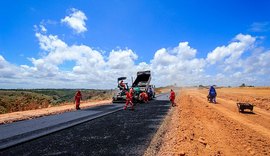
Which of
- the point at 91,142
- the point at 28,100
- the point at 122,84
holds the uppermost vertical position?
the point at 122,84

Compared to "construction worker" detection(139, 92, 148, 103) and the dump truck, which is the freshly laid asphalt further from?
the dump truck

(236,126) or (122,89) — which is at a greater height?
(122,89)

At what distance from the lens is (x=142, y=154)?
306 inches

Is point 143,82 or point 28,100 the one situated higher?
point 143,82

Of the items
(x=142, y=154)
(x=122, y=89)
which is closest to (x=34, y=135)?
(x=142, y=154)

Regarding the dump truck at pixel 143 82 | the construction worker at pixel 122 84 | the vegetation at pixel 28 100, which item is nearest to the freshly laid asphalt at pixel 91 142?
the vegetation at pixel 28 100

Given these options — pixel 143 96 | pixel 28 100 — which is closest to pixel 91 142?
pixel 143 96

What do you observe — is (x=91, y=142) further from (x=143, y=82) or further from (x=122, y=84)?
(x=143, y=82)

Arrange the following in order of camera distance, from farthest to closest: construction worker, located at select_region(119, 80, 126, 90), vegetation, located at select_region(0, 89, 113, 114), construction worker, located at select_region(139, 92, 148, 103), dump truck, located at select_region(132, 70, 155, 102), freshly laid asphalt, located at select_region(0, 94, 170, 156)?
dump truck, located at select_region(132, 70, 155, 102) → construction worker, located at select_region(139, 92, 148, 103) → construction worker, located at select_region(119, 80, 126, 90) → vegetation, located at select_region(0, 89, 113, 114) → freshly laid asphalt, located at select_region(0, 94, 170, 156)

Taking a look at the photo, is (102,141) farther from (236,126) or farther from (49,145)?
(236,126)

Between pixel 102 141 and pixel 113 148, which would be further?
pixel 102 141

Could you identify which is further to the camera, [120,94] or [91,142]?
[120,94]

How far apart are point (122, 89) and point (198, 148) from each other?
878 inches

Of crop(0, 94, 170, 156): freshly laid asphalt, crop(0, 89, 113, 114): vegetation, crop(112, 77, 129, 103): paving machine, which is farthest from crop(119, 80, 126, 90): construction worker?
crop(0, 94, 170, 156): freshly laid asphalt
